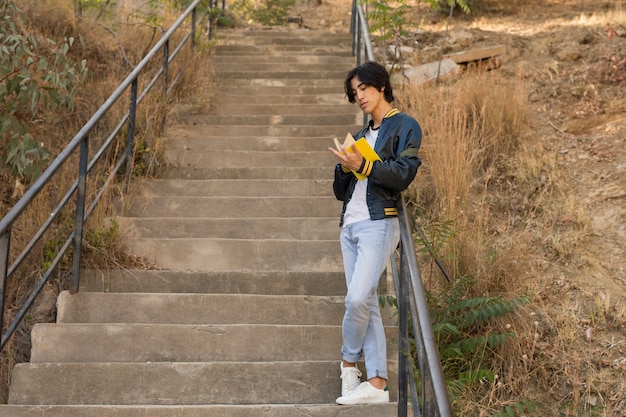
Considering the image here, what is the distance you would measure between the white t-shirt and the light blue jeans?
3 centimetres

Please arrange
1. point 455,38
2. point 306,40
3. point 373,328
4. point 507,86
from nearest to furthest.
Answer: point 373,328
point 507,86
point 455,38
point 306,40

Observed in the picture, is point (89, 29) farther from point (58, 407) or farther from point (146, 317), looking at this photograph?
point (58, 407)

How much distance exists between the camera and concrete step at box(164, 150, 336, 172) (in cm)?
672

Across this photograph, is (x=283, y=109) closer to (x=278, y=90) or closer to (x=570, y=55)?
(x=278, y=90)

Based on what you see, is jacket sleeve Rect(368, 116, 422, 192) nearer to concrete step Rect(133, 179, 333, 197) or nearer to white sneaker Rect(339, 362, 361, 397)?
white sneaker Rect(339, 362, 361, 397)

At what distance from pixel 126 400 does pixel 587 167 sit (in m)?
4.19

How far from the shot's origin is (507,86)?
284 inches

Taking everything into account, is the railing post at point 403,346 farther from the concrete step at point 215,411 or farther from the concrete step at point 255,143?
the concrete step at point 255,143

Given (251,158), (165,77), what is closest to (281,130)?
(251,158)

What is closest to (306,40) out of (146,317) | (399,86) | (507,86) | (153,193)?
(399,86)

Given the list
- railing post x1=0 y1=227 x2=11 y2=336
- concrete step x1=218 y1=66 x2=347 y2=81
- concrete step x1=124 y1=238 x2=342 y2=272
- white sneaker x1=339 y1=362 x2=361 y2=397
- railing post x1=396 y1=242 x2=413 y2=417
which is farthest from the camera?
concrete step x1=218 y1=66 x2=347 y2=81

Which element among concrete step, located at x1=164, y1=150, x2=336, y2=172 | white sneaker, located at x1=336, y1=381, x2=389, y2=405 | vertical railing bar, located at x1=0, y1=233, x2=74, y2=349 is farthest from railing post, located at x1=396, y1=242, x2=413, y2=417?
concrete step, located at x1=164, y1=150, x2=336, y2=172

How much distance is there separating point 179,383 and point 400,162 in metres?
1.62

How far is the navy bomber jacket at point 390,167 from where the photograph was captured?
11.3 feet
